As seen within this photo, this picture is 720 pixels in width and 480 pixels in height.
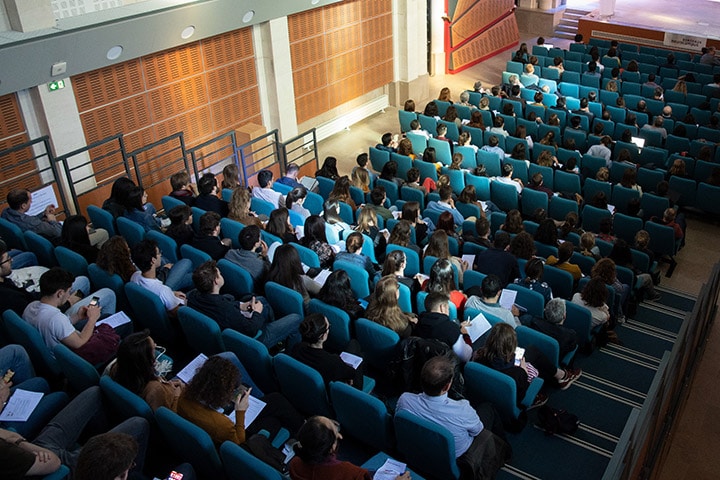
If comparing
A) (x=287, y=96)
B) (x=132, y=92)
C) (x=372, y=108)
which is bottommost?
(x=372, y=108)

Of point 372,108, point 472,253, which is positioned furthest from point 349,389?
point 372,108

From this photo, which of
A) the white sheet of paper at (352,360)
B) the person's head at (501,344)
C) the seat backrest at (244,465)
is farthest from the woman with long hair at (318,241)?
the seat backrest at (244,465)

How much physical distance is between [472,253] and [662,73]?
29.6 ft

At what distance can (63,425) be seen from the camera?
370 centimetres

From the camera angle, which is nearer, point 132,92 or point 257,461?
point 257,461

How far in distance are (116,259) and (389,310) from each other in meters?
2.29

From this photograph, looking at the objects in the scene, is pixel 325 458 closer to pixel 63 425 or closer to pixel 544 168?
pixel 63 425

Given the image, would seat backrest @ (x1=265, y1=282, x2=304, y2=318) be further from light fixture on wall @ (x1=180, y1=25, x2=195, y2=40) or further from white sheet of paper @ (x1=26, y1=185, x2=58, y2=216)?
light fixture on wall @ (x1=180, y1=25, x2=195, y2=40)

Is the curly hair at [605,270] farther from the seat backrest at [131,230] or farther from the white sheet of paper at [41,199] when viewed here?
the white sheet of paper at [41,199]

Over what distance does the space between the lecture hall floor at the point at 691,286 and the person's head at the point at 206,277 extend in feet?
12.7

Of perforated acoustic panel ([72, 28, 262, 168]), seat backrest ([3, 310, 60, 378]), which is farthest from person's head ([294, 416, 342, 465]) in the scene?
perforated acoustic panel ([72, 28, 262, 168])

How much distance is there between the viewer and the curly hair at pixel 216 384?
12.0ft

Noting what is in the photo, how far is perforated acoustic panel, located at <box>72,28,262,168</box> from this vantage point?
8781mm

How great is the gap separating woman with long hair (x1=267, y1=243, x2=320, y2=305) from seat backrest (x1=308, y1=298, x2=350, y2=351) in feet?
1.16
